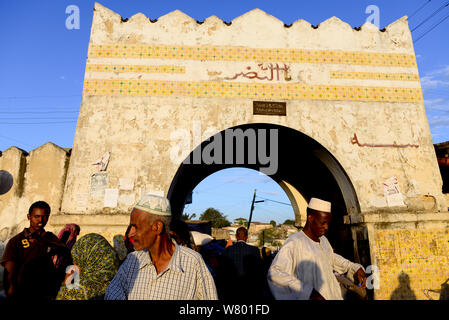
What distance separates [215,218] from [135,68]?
48672 millimetres

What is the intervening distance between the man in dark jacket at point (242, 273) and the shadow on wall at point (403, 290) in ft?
8.99

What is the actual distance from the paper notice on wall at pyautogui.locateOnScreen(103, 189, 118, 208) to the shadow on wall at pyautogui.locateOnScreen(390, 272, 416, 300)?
5447 millimetres

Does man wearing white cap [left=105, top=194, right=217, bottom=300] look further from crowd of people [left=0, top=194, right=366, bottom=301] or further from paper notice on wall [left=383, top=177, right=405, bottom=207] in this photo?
paper notice on wall [left=383, top=177, right=405, bottom=207]

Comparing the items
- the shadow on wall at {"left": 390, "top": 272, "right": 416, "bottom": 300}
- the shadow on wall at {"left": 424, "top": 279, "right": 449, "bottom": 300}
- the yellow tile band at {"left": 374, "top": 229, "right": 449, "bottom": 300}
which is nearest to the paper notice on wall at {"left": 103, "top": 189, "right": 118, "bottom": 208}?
the yellow tile band at {"left": 374, "top": 229, "right": 449, "bottom": 300}

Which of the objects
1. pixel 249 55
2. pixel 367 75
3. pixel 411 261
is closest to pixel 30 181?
pixel 249 55

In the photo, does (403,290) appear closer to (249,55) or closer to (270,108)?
(270,108)

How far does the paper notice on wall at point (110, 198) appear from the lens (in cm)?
598

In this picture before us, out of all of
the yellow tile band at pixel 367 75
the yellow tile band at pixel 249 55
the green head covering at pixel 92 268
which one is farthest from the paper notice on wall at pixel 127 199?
the yellow tile band at pixel 367 75

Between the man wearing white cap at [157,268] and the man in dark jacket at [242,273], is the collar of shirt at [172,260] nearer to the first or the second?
the man wearing white cap at [157,268]

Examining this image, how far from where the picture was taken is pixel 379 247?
6074 mm

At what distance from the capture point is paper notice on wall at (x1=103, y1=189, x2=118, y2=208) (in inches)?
235

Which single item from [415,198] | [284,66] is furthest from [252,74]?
[415,198]

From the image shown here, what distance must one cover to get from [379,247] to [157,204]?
5441mm

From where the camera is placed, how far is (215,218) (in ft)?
177
